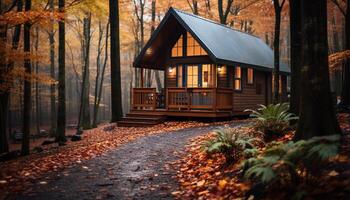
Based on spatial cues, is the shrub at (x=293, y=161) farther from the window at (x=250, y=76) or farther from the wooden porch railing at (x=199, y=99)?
the window at (x=250, y=76)

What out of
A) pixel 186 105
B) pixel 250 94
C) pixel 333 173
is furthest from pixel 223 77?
pixel 333 173

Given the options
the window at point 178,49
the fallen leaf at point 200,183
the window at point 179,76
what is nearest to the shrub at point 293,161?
the fallen leaf at point 200,183

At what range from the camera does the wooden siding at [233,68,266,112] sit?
21.5 metres

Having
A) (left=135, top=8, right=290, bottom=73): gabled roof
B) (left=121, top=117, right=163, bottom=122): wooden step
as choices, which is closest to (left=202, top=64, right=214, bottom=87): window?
(left=135, top=8, right=290, bottom=73): gabled roof

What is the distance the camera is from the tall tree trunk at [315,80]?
20.3 feet

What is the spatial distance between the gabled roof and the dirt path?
32.6 feet

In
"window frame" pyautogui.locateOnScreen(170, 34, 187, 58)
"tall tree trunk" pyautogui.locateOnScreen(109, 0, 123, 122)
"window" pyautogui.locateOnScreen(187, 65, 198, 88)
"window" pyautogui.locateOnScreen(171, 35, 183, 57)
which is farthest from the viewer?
"window" pyautogui.locateOnScreen(171, 35, 183, 57)

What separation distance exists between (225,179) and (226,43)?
16768mm

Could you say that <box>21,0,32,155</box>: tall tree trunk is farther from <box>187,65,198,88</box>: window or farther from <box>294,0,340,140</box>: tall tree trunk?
<box>294,0,340,140</box>: tall tree trunk

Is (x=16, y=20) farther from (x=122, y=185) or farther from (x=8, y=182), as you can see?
(x=122, y=185)

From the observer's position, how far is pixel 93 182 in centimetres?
723

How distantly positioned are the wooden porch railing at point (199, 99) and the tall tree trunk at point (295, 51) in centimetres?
739

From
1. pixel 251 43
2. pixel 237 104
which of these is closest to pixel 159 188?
pixel 237 104

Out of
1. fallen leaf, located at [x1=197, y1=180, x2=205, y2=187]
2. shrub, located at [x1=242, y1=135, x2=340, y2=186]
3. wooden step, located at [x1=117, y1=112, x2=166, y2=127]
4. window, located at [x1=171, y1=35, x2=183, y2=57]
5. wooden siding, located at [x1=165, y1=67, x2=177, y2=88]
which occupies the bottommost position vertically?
fallen leaf, located at [x1=197, y1=180, x2=205, y2=187]
